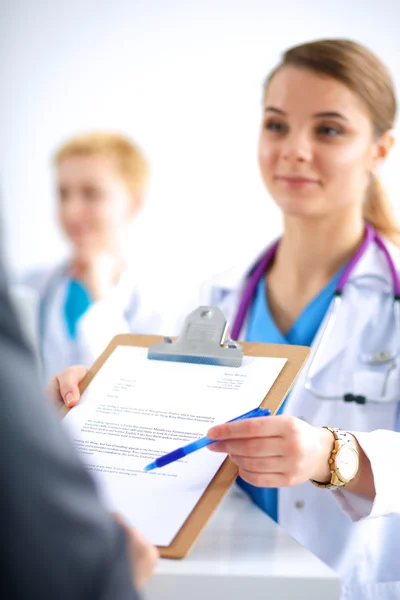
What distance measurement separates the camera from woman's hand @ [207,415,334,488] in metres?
0.73

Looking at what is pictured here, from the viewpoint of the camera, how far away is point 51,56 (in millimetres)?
3426

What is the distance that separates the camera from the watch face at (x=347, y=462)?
0.85 m

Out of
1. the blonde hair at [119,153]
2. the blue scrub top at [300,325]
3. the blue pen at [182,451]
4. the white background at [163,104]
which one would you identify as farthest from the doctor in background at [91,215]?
the blue pen at [182,451]

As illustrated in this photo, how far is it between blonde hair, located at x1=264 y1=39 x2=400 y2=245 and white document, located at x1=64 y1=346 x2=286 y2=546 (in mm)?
677

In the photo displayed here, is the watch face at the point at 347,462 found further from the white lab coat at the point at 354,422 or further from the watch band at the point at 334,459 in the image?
the white lab coat at the point at 354,422

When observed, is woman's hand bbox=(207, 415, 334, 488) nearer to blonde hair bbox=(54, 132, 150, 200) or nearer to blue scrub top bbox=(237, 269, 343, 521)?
blue scrub top bbox=(237, 269, 343, 521)

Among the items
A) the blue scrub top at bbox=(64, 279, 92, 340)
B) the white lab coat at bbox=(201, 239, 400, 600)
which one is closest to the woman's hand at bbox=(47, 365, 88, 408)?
the white lab coat at bbox=(201, 239, 400, 600)

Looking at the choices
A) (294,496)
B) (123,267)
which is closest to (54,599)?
(294,496)

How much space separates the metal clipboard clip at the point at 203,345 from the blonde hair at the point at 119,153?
222 cm

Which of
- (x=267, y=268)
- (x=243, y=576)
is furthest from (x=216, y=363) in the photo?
(x=267, y=268)

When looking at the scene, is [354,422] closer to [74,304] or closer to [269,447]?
[269,447]

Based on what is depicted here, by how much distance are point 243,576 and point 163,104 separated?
9.79ft

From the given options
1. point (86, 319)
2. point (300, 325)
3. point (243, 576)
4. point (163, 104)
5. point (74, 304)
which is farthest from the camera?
point (163, 104)

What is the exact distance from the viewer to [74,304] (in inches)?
109
